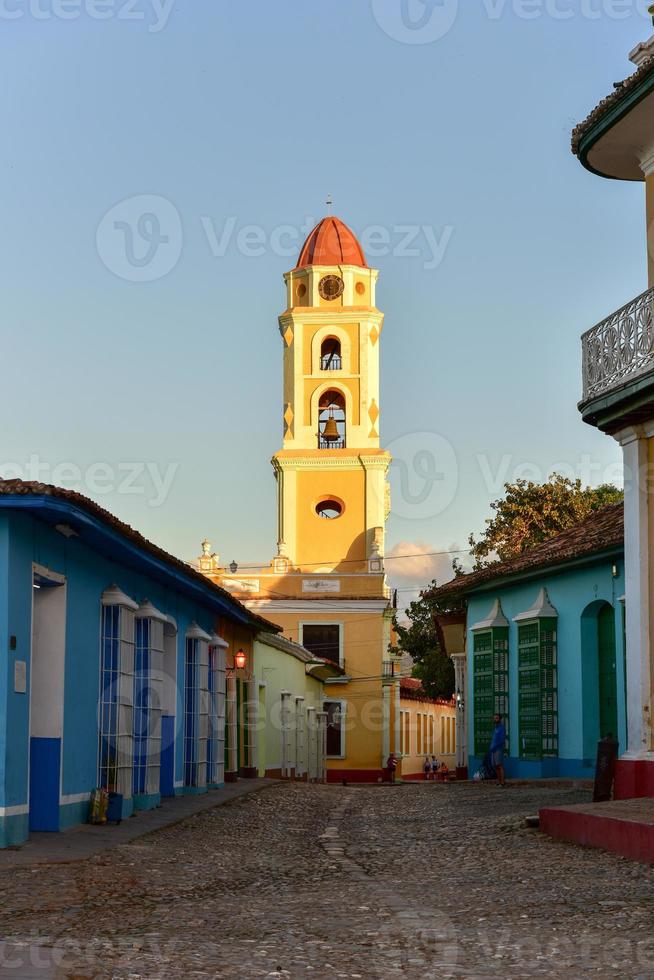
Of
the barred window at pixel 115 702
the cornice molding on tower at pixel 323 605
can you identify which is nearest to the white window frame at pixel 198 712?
the barred window at pixel 115 702

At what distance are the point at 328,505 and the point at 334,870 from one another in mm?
39516

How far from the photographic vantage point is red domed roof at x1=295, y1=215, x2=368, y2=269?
50594 millimetres

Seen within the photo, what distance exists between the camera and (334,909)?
8.30 meters

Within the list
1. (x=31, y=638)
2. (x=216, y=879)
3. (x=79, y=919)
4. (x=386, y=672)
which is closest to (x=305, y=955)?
(x=79, y=919)

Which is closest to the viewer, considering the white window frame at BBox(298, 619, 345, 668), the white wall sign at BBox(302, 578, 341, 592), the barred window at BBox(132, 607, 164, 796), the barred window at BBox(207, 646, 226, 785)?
the barred window at BBox(132, 607, 164, 796)

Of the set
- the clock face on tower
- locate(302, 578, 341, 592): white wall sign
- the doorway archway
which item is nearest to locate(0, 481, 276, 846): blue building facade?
the doorway archway

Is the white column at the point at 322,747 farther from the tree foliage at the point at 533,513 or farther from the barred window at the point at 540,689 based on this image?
the barred window at the point at 540,689

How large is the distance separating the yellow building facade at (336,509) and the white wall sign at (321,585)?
0.11 feet

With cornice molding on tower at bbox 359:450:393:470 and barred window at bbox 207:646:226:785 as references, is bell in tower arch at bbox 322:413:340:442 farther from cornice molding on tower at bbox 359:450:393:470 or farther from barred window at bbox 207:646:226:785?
barred window at bbox 207:646:226:785

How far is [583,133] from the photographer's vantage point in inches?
608

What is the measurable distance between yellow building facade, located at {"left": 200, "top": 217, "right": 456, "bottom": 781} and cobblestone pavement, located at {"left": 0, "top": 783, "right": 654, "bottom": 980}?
1318 inches

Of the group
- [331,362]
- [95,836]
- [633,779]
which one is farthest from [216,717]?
[331,362]

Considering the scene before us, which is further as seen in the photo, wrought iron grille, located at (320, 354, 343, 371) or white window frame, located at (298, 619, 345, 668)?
wrought iron grille, located at (320, 354, 343, 371)

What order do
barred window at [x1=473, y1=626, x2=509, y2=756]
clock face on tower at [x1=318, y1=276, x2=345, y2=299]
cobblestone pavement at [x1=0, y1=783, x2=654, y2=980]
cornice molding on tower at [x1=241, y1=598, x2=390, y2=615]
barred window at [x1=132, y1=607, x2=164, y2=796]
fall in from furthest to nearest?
clock face on tower at [x1=318, y1=276, x2=345, y2=299] < cornice molding on tower at [x1=241, y1=598, x2=390, y2=615] < barred window at [x1=473, y1=626, x2=509, y2=756] < barred window at [x1=132, y1=607, x2=164, y2=796] < cobblestone pavement at [x1=0, y1=783, x2=654, y2=980]
